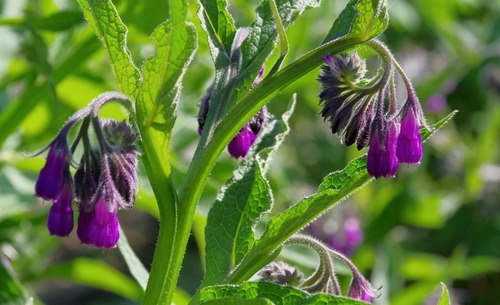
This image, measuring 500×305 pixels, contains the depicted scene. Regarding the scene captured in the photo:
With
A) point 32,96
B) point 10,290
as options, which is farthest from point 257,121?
point 32,96

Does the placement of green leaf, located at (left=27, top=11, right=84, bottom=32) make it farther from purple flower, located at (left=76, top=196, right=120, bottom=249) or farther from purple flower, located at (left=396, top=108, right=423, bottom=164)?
purple flower, located at (left=396, top=108, right=423, bottom=164)

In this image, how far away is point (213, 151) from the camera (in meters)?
1.54

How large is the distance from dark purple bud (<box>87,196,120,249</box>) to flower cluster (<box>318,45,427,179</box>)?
20.1 inches

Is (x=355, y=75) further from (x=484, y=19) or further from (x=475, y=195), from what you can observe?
(x=484, y=19)

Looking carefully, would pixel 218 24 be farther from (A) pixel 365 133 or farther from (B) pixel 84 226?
(B) pixel 84 226

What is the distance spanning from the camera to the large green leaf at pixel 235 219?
1756mm

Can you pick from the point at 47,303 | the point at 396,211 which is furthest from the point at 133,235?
the point at 396,211

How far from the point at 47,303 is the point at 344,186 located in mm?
4410

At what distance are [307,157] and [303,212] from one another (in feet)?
14.9

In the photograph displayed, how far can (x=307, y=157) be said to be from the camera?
607cm

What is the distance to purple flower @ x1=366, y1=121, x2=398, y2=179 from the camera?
5.01 feet

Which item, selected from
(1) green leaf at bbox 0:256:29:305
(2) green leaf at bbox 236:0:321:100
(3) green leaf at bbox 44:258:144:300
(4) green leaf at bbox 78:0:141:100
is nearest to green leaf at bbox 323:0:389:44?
(2) green leaf at bbox 236:0:321:100

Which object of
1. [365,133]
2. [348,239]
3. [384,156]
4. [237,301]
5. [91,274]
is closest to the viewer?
[237,301]

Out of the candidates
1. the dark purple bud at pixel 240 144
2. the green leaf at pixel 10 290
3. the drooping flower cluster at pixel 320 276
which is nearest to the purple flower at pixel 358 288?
the drooping flower cluster at pixel 320 276
